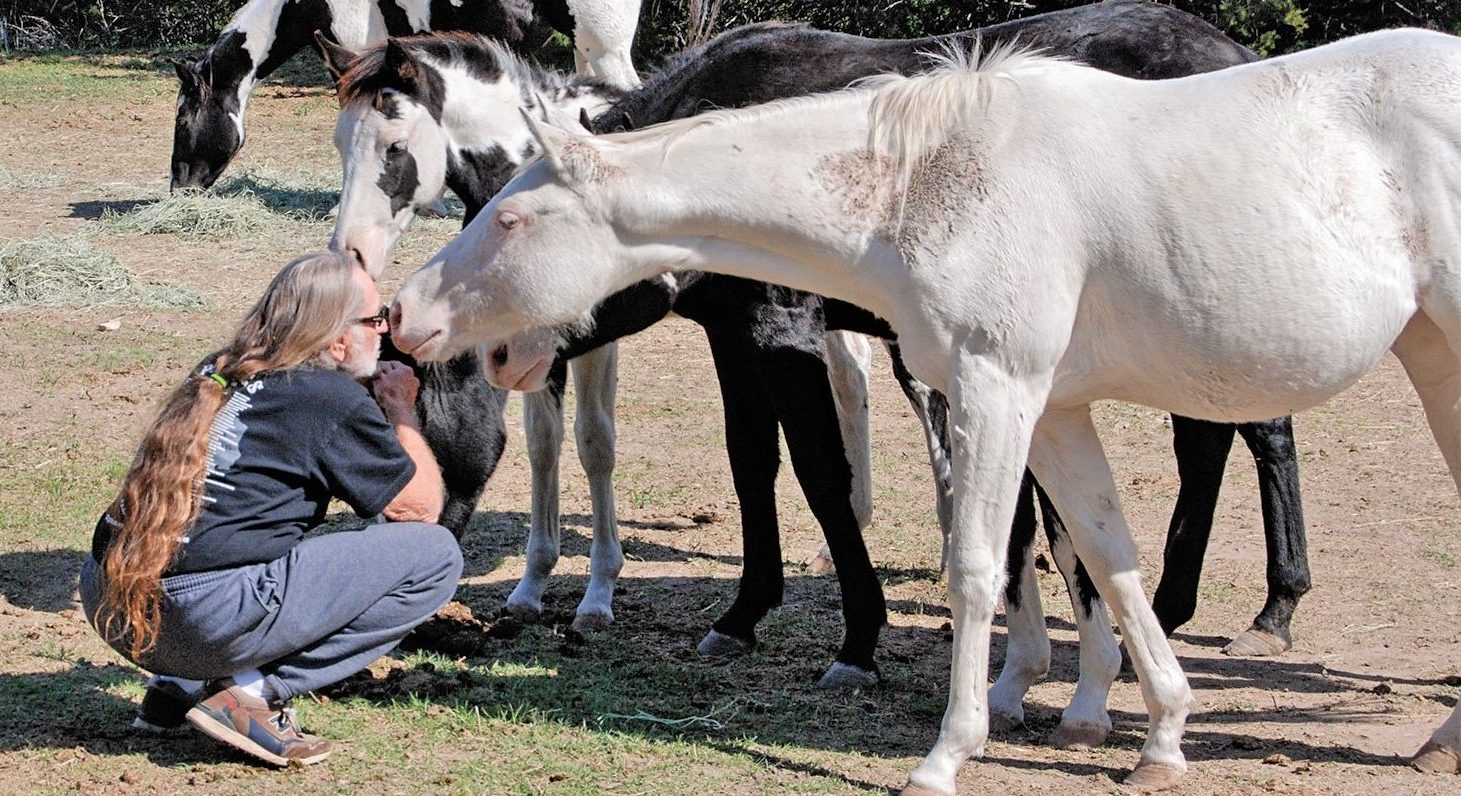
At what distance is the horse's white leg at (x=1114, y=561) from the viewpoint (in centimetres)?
397

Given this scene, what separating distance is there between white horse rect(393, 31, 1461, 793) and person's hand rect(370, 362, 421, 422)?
27 cm

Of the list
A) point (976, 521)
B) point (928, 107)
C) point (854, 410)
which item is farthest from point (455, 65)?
point (976, 521)

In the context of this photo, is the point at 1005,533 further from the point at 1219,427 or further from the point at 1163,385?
the point at 1219,427

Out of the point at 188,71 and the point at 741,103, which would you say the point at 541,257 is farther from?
the point at 188,71

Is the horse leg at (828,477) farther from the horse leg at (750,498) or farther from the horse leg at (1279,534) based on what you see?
the horse leg at (1279,534)

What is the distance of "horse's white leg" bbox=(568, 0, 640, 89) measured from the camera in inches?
400

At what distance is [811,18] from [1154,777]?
12393mm

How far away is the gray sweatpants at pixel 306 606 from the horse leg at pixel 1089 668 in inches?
68.0

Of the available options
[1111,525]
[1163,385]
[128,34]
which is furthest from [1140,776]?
[128,34]

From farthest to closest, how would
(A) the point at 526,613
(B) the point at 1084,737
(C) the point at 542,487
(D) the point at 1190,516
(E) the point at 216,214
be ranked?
(E) the point at 216,214, (C) the point at 542,487, (A) the point at 526,613, (D) the point at 1190,516, (B) the point at 1084,737

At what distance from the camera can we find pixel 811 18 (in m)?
15.4

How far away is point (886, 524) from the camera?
6844 millimetres

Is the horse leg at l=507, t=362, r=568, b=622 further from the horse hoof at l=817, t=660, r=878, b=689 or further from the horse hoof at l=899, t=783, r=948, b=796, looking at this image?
the horse hoof at l=899, t=783, r=948, b=796

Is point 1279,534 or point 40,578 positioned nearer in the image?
point 1279,534
